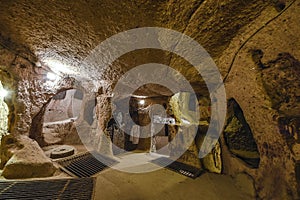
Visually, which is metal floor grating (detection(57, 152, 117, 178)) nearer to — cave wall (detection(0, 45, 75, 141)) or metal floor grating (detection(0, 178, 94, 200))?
metal floor grating (detection(0, 178, 94, 200))

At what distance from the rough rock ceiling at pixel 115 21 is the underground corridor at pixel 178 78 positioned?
0.02 meters

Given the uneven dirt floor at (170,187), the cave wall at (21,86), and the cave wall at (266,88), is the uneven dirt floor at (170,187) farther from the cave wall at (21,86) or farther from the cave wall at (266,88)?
the cave wall at (21,86)

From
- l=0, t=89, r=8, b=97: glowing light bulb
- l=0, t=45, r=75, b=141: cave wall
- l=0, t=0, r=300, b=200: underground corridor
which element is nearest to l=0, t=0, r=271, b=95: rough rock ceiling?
l=0, t=0, r=300, b=200: underground corridor

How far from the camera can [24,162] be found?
10.3 feet

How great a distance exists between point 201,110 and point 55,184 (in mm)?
4264

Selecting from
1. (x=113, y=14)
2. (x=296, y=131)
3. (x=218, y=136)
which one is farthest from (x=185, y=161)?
(x=113, y=14)

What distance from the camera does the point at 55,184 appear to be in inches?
114

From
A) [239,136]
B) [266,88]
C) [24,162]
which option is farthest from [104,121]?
[266,88]

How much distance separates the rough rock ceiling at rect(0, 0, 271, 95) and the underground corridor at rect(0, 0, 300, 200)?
0.02 metres

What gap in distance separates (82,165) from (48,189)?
142 cm

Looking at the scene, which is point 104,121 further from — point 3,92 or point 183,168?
point 183,168

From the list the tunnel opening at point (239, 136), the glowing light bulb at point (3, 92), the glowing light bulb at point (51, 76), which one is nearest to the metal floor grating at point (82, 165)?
the glowing light bulb at point (3, 92)

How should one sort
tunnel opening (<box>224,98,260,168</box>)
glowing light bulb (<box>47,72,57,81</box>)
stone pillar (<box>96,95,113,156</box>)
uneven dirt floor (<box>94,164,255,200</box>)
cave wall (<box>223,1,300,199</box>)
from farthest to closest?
stone pillar (<box>96,95,113,156</box>) < glowing light bulb (<box>47,72,57,81</box>) < tunnel opening (<box>224,98,260,168</box>) < uneven dirt floor (<box>94,164,255,200</box>) < cave wall (<box>223,1,300,199</box>)

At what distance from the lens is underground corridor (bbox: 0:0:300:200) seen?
1759 mm
